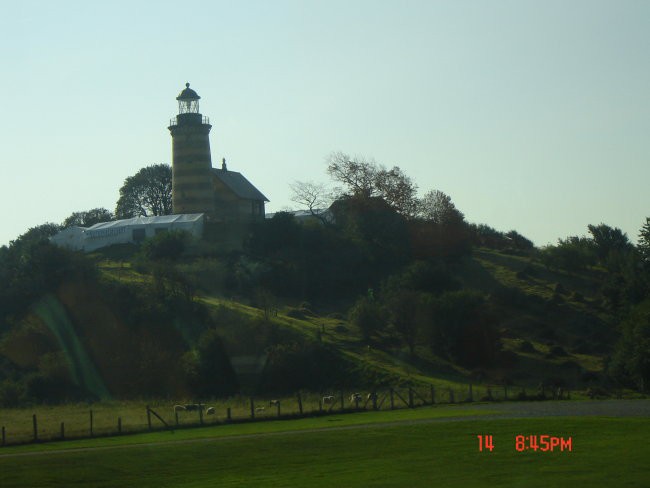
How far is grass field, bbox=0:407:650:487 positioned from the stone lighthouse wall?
4628 cm

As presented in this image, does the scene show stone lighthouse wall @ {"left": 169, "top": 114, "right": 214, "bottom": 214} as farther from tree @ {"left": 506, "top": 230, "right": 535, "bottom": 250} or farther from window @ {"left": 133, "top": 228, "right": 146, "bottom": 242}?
tree @ {"left": 506, "top": 230, "right": 535, "bottom": 250}

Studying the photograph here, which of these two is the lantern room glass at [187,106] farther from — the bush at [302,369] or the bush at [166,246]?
the bush at [302,369]

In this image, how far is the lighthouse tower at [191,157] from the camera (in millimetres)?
75750

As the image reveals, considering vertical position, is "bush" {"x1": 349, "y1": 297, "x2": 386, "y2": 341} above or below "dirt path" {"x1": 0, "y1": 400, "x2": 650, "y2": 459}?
above

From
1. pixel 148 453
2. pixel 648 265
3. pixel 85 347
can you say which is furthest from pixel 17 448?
pixel 648 265

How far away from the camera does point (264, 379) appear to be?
1971 inches

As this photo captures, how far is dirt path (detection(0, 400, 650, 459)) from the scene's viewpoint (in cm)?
2811

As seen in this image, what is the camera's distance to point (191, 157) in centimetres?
7562

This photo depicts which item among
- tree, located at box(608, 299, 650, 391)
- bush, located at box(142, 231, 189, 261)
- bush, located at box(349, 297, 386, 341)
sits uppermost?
bush, located at box(142, 231, 189, 261)

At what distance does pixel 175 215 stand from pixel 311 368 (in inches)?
1247

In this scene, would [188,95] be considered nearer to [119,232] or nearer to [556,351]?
[119,232]
